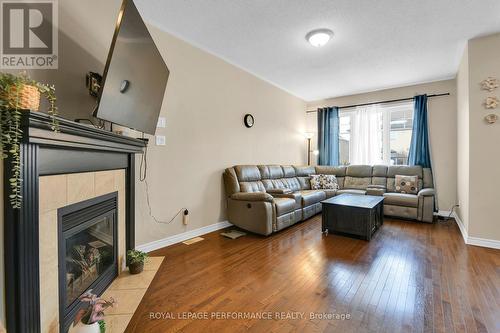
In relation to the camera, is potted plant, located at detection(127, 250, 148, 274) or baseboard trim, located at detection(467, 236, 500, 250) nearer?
potted plant, located at detection(127, 250, 148, 274)

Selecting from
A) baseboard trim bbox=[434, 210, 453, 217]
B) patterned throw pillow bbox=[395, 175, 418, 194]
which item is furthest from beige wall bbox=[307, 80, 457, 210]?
patterned throw pillow bbox=[395, 175, 418, 194]

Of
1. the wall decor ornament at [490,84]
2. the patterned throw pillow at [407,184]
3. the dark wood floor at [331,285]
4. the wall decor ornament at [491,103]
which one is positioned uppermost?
the wall decor ornament at [490,84]

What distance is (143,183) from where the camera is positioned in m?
2.63

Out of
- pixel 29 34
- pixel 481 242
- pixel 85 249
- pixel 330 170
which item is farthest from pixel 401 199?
pixel 29 34

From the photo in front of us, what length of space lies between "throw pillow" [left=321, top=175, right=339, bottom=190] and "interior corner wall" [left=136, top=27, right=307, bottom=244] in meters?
1.50

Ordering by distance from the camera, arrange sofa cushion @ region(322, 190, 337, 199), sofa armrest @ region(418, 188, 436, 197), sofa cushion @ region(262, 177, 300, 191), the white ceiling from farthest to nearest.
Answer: sofa cushion @ region(322, 190, 337, 199) < sofa cushion @ region(262, 177, 300, 191) < sofa armrest @ region(418, 188, 436, 197) < the white ceiling

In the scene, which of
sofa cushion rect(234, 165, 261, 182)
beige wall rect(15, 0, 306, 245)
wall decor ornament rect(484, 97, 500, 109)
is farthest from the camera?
sofa cushion rect(234, 165, 261, 182)

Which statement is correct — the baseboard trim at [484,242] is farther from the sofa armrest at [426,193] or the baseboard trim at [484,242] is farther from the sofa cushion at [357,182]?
the sofa cushion at [357,182]

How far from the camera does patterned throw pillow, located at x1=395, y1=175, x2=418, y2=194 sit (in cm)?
436

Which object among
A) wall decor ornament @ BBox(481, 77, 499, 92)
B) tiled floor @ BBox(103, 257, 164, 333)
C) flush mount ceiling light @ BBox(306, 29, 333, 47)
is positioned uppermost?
flush mount ceiling light @ BBox(306, 29, 333, 47)

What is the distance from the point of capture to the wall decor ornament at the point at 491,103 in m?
2.78

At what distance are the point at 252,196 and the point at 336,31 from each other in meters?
2.35

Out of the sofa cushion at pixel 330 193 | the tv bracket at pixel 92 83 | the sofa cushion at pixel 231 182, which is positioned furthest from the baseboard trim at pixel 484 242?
the tv bracket at pixel 92 83

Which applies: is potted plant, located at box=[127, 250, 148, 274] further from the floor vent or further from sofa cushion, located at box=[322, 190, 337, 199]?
sofa cushion, located at box=[322, 190, 337, 199]
